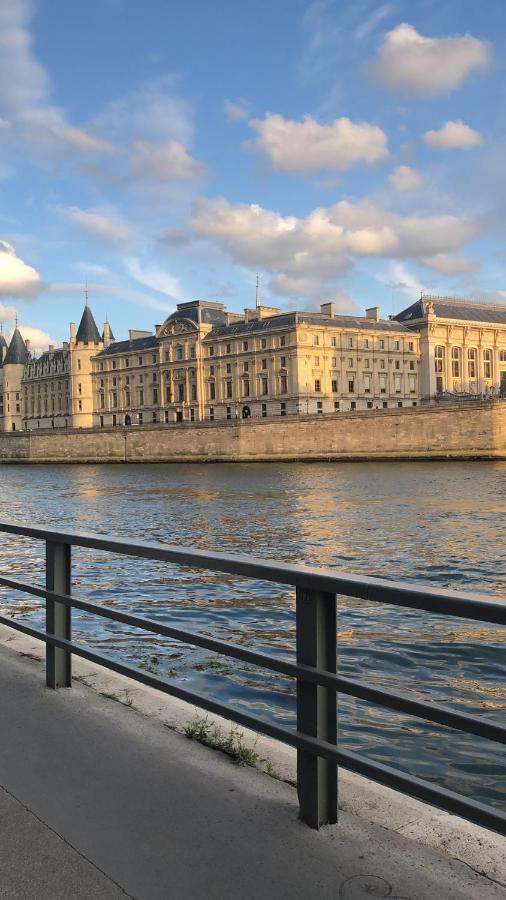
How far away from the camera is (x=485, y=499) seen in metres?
27.5

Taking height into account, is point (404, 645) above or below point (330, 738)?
below

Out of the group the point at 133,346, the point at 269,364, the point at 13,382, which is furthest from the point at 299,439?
the point at 13,382

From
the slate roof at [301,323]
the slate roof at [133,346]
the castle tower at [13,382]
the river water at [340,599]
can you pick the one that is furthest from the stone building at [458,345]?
the river water at [340,599]

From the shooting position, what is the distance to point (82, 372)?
4301 inches

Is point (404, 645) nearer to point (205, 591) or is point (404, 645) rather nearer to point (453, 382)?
point (205, 591)

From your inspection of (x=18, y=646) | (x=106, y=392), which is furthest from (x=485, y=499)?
(x=106, y=392)

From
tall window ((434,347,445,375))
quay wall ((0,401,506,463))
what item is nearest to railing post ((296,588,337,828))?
quay wall ((0,401,506,463))

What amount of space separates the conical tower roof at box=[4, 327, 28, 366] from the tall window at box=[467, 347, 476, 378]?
220 ft

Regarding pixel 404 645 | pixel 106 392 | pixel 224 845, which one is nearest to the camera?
pixel 224 845

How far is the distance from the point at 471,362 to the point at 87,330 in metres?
49.5

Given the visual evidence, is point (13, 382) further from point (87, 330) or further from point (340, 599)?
point (340, 599)

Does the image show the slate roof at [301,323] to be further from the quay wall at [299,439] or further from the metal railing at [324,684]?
the metal railing at [324,684]

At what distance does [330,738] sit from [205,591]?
928cm

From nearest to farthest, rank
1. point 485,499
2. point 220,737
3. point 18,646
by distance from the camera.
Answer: point 220,737
point 18,646
point 485,499
